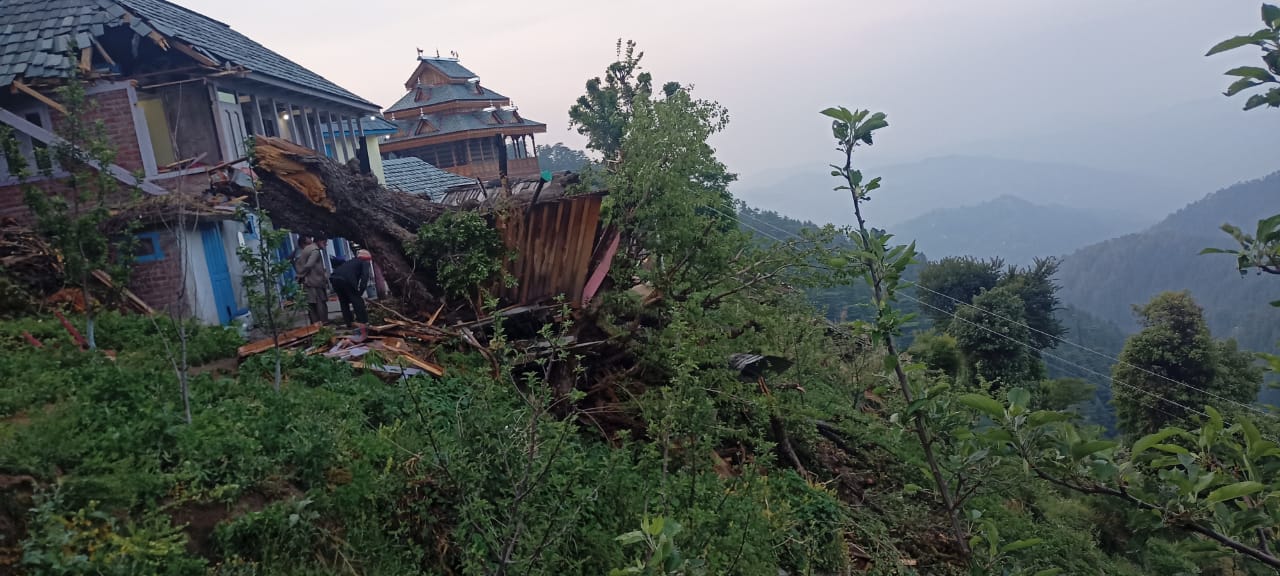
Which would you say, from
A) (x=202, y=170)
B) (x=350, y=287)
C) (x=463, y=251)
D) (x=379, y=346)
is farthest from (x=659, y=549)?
(x=202, y=170)

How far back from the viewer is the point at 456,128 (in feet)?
98.3

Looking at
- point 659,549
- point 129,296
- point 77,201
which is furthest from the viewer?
point 129,296

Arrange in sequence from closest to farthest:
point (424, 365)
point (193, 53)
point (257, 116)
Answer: point (424, 365) → point (193, 53) → point (257, 116)

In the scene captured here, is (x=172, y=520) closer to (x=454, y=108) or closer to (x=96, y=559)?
(x=96, y=559)

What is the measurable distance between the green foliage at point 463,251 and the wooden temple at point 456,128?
68.9 feet

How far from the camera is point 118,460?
4863mm

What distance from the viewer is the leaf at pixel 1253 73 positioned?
1.83 meters

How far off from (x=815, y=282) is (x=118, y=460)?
719cm

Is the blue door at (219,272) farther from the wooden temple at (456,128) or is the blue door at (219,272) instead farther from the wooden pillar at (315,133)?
the wooden temple at (456,128)

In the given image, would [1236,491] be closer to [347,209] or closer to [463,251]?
[463,251]

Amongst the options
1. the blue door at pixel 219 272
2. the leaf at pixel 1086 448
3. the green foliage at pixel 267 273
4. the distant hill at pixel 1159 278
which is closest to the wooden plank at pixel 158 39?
the blue door at pixel 219 272

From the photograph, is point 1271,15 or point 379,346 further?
point 379,346

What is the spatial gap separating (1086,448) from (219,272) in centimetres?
1166

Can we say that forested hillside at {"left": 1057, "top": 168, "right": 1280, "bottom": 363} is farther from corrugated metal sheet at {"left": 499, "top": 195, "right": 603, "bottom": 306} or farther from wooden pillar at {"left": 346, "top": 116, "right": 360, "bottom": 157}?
corrugated metal sheet at {"left": 499, "top": 195, "right": 603, "bottom": 306}
